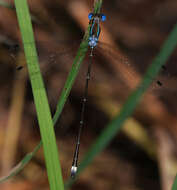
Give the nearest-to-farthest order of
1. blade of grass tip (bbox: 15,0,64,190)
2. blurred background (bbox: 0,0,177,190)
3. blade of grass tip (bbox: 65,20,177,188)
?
1. blade of grass tip (bbox: 15,0,64,190)
2. blade of grass tip (bbox: 65,20,177,188)
3. blurred background (bbox: 0,0,177,190)

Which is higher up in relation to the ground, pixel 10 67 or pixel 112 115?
pixel 10 67

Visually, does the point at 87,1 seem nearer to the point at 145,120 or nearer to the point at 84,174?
the point at 145,120

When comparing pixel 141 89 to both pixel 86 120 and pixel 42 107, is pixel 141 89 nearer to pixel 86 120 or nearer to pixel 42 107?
pixel 42 107

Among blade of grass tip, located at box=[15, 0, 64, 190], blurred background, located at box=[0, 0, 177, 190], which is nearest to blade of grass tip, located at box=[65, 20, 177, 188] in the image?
blade of grass tip, located at box=[15, 0, 64, 190]

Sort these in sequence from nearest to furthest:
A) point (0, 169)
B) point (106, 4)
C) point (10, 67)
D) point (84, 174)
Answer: point (0, 169), point (84, 174), point (10, 67), point (106, 4)

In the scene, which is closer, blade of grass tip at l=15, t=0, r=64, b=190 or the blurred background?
blade of grass tip at l=15, t=0, r=64, b=190

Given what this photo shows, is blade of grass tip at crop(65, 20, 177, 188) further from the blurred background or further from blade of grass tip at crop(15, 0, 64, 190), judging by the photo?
the blurred background

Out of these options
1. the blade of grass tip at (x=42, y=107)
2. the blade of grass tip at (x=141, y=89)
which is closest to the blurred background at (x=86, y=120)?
the blade of grass tip at (x=141, y=89)

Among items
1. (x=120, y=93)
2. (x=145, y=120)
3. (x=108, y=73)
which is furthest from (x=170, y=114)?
(x=108, y=73)
